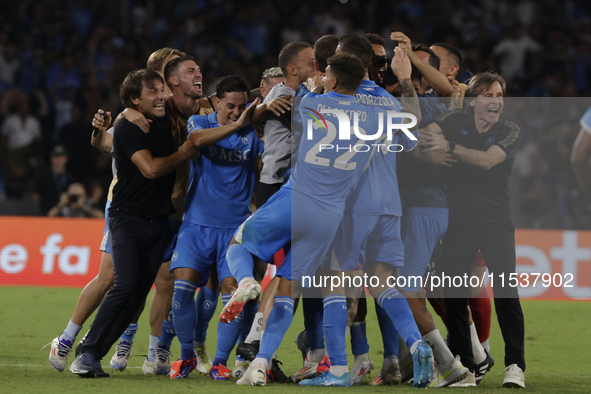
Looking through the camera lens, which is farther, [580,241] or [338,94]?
[580,241]

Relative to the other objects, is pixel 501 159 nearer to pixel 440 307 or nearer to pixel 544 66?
pixel 440 307

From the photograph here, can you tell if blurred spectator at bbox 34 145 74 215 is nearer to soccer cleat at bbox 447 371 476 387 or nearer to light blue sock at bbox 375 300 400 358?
light blue sock at bbox 375 300 400 358

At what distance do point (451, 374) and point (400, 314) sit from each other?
2.01ft

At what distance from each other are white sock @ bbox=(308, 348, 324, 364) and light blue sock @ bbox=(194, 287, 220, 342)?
0.87 m

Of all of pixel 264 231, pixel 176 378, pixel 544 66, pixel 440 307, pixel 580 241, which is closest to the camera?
pixel 264 231

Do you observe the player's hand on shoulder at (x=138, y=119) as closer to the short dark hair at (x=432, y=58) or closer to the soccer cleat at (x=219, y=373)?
the soccer cleat at (x=219, y=373)

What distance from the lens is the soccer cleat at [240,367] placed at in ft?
19.2

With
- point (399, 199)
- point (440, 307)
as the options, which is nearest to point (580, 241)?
point (440, 307)

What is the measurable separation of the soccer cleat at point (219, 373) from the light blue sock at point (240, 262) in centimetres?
83

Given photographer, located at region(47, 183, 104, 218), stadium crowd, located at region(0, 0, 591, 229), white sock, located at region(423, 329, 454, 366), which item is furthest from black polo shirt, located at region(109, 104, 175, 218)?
stadium crowd, located at region(0, 0, 591, 229)

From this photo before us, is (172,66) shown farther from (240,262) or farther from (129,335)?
(129,335)

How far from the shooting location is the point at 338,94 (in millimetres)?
5539

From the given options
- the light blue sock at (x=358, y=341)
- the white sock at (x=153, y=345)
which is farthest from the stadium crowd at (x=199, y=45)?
the light blue sock at (x=358, y=341)

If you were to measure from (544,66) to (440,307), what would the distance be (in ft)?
35.9
